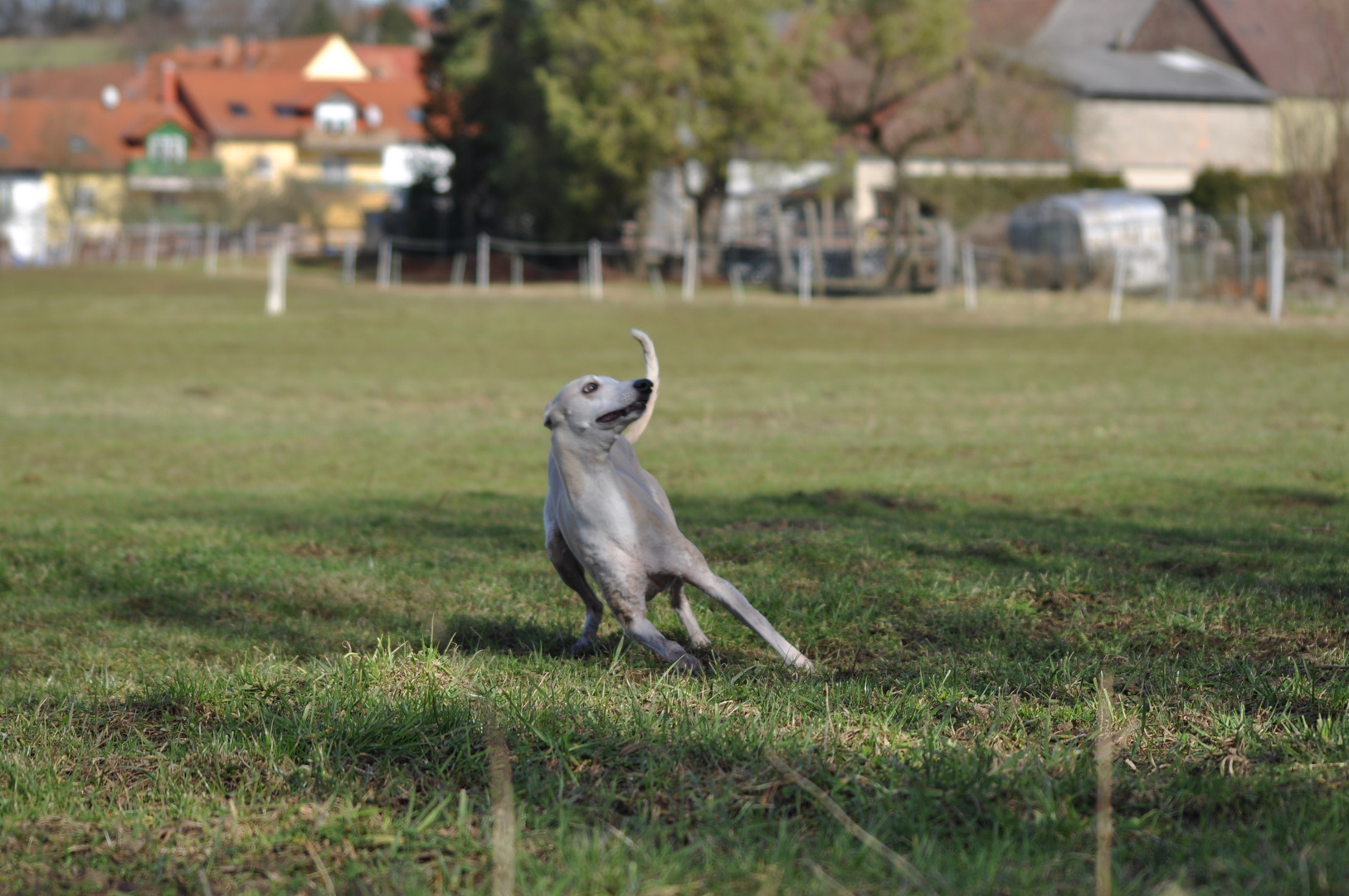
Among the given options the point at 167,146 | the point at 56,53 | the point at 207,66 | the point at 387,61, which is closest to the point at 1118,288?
the point at 167,146

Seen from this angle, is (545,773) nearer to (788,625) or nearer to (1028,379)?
(788,625)

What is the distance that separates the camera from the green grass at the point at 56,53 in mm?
122312

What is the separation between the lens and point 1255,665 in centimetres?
482

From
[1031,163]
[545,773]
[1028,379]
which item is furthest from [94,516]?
[1031,163]

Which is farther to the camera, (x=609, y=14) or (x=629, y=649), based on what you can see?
(x=609, y=14)

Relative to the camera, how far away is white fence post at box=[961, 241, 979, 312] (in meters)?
31.5

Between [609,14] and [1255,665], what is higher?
[609,14]

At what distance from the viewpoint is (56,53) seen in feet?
416

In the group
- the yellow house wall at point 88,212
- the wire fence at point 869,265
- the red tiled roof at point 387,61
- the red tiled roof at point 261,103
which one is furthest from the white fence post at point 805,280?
the red tiled roof at point 387,61

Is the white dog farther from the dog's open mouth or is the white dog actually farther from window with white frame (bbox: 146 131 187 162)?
window with white frame (bbox: 146 131 187 162)

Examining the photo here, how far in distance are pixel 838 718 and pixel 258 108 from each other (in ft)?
300

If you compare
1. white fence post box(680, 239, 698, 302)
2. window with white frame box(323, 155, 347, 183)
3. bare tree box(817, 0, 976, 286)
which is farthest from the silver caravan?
window with white frame box(323, 155, 347, 183)

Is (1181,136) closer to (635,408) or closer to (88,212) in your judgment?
(88,212)

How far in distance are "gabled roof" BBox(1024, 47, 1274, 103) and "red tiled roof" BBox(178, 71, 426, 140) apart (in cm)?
4409
